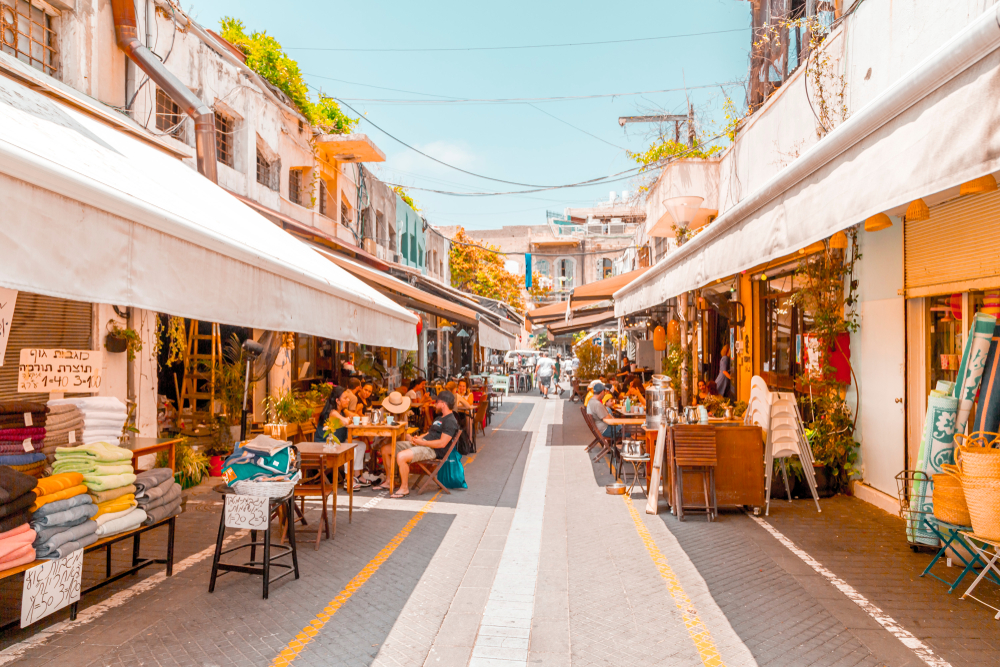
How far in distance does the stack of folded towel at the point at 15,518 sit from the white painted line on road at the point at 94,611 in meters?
0.53

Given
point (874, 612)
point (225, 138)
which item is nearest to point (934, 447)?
point (874, 612)

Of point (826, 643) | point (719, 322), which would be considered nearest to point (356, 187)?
point (719, 322)

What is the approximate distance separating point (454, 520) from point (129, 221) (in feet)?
15.8

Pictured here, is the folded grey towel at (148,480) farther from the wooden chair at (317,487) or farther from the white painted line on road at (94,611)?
the wooden chair at (317,487)

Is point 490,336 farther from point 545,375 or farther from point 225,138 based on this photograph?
point 545,375

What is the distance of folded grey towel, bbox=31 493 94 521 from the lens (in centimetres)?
372

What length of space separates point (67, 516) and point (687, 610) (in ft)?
13.2

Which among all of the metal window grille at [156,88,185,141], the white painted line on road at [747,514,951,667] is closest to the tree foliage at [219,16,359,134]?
the metal window grille at [156,88,185,141]

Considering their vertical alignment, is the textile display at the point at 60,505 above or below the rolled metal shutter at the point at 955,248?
below

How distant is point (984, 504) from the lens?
13.3ft

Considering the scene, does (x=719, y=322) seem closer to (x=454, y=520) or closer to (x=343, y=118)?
(x=454, y=520)

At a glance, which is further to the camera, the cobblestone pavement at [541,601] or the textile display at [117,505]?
the textile display at [117,505]

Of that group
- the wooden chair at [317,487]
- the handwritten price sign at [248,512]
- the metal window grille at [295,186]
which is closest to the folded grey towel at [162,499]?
the handwritten price sign at [248,512]

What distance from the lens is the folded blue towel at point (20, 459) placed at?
4.52 m
